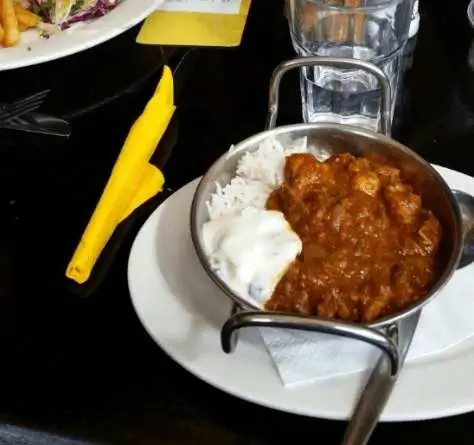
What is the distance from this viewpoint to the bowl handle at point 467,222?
2.56 ft

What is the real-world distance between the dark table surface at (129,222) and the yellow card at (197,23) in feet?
0.05

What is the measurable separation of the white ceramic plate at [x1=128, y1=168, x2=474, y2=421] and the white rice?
0.19ft

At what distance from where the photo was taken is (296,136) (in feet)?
2.79

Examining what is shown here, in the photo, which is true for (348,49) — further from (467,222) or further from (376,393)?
(376,393)

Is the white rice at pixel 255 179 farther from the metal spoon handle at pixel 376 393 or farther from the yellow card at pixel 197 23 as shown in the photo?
the yellow card at pixel 197 23

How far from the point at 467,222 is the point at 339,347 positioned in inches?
7.3

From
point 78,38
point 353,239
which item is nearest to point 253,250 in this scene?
point 353,239

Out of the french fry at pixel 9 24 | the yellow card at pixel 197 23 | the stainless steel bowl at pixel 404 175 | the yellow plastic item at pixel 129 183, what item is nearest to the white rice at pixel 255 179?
the stainless steel bowl at pixel 404 175

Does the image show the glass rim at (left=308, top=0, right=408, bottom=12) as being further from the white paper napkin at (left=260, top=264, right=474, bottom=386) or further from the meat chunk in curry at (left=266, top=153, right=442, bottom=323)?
the white paper napkin at (left=260, top=264, right=474, bottom=386)

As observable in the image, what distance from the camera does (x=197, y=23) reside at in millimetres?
1174

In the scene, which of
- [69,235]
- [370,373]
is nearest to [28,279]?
[69,235]

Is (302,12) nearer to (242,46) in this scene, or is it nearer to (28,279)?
(242,46)

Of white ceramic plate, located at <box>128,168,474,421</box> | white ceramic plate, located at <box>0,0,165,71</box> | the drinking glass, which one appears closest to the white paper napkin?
white ceramic plate, located at <box>128,168,474,421</box>

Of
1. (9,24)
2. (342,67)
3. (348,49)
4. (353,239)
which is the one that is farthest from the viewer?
(9,24)
